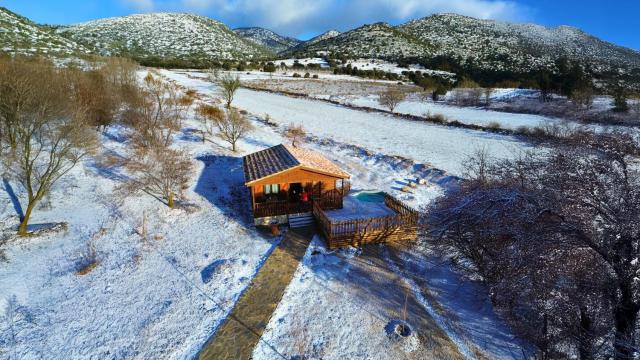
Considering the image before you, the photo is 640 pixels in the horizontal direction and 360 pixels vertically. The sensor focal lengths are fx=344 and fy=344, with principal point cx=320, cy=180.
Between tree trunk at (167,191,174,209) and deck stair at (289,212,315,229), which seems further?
tree trunk at (167,191,174,209)

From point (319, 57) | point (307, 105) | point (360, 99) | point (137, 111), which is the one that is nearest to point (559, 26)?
point (319, 57)

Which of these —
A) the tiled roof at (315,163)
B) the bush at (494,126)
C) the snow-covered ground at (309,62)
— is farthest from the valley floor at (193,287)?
the snow-covered ground at (309,62)

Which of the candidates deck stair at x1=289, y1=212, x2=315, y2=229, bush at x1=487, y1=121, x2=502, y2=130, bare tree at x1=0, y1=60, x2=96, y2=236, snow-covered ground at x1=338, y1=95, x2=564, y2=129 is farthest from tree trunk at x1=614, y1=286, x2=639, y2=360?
bush at x1=487, y1=121, x2=502, y2=130

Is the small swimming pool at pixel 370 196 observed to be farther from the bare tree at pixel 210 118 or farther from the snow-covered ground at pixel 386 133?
the bare tree at pixel 210 118

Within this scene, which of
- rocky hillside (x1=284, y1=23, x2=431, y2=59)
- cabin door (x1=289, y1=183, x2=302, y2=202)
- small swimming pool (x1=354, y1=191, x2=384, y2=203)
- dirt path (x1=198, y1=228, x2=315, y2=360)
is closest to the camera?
dirt path (x1=198, y1=228, x2=315, y2=360)

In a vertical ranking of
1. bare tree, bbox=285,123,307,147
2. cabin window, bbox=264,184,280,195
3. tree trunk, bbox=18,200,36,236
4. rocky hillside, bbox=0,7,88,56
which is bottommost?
tree trunk, bbox=18,200,36,236

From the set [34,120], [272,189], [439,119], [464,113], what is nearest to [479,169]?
[272,189]

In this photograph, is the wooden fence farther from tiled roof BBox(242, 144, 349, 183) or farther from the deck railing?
tiled roof BBox(242, 144, 349, 183)

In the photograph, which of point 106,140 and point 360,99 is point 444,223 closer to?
point 106,140
